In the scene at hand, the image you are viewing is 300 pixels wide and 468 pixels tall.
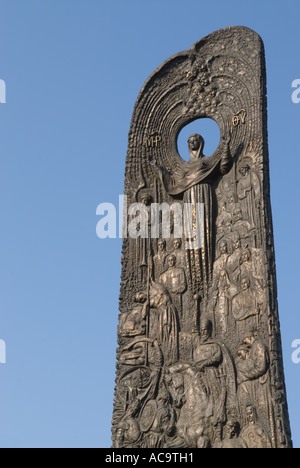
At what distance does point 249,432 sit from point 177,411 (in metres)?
1.41

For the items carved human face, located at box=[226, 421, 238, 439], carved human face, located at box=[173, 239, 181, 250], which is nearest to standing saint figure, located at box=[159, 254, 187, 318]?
carved human face, located at box=[173, 239, 181, 250]

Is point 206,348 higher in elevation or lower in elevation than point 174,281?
lower

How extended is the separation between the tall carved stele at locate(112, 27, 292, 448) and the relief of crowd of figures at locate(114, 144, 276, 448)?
0.02 metres

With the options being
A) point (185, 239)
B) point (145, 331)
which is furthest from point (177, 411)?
point (185, 239)

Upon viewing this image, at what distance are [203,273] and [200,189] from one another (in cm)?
153

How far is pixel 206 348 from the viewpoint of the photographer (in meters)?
12.9

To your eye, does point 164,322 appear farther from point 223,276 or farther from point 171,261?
point 223,276

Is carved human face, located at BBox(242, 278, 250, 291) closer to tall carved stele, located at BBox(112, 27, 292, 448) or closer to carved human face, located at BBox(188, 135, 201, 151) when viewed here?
tall carved stele, located at BBox(112, 27, 292, 448)

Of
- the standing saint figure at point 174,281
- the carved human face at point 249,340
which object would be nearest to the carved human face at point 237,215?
the standing saint figure at point 174,281

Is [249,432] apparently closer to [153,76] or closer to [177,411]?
[177,411]

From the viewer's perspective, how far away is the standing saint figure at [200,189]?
44.8 ft

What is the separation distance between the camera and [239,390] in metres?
12.2

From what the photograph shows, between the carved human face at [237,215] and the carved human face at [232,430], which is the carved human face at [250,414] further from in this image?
the carved human face at [237,215]

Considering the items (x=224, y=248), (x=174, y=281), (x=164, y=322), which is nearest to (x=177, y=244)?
(x=174, y=281)
